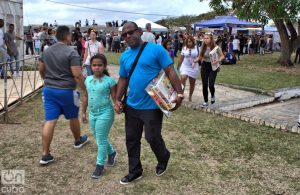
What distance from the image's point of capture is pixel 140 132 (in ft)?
12.5

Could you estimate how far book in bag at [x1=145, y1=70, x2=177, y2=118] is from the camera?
351 cm

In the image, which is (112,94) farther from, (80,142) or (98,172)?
(80,142)

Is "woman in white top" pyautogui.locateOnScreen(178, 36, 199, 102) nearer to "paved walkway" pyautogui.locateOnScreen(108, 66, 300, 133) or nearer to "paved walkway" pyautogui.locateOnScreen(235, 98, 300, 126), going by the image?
"paved walkway" pyautogui.locateOnScreen(108, 66, 300, 133)

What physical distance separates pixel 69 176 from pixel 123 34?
169cm

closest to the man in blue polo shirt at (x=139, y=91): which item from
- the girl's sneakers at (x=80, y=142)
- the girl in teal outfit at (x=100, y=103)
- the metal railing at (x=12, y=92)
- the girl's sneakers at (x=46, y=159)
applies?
the girl in teal outfit at (x=100, y=103)

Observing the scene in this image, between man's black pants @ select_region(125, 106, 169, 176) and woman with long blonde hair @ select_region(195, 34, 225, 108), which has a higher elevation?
woman with long blonde hair @ select_region(195, 34, 225, 108)

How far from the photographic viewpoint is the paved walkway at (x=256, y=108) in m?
6.36

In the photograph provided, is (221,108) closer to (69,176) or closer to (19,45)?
(69,176)

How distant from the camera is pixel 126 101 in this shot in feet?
12.4

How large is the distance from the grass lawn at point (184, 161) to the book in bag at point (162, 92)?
2.87 ft

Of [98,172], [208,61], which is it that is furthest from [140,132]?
[208,61]

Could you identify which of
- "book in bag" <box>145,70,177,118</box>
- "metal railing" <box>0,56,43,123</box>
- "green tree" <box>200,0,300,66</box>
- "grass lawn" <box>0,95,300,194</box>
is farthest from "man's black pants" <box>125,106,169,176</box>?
"green tree" <box>200,0,300,66</box>

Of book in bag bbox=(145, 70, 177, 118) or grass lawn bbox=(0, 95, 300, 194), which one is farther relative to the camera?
grass lawn bbox=(0, 95, 300, 194)

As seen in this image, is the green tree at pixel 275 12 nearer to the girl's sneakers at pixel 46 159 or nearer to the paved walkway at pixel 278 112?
the paved walkway at pixel 278 112
